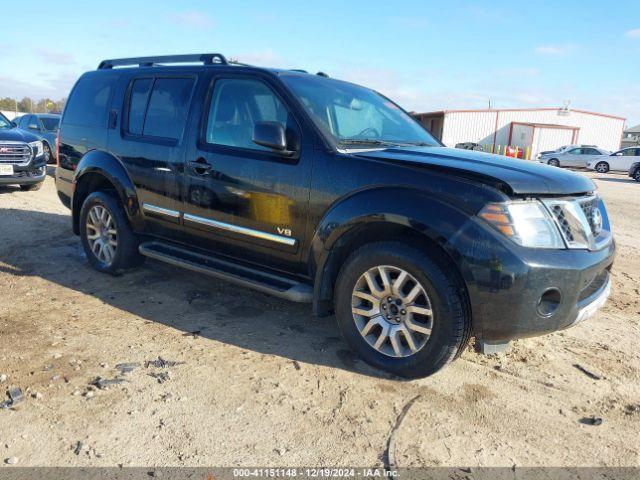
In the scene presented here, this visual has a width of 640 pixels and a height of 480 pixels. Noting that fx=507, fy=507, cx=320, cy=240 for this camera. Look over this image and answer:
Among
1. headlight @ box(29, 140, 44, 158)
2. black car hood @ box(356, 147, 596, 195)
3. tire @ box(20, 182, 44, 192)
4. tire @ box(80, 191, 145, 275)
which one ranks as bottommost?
tire @ box(20, 182, 44, 192)

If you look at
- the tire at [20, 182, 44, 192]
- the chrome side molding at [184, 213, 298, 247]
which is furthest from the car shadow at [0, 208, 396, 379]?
the tire at [20, 182, 44, 192]

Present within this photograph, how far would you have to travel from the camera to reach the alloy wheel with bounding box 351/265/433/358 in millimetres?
3113

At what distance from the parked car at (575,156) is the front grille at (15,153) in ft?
94.4

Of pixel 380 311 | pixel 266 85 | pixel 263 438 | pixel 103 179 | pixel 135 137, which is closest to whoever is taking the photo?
pixel 263 438

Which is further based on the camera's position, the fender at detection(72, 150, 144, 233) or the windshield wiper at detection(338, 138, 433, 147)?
the fender at detection(72, 150, 144, 233)

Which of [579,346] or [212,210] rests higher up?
[212,210]

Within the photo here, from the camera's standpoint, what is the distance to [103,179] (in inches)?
202

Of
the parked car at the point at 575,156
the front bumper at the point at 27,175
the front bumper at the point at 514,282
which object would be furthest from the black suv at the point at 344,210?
the parked car at the point at 575,156

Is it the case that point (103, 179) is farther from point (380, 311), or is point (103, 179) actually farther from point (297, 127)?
point (380, 311)

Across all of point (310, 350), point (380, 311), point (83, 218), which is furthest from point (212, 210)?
point (83, 218)

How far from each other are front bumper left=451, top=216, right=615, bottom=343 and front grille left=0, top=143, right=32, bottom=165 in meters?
9.60

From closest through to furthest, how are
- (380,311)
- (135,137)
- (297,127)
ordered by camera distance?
(380,311), (297,127), (135,137)

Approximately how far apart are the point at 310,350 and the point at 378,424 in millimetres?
971

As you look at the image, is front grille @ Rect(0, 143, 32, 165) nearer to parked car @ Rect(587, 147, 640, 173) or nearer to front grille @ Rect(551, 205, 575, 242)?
front grille @ Rect(551, 205, 575, 242)
